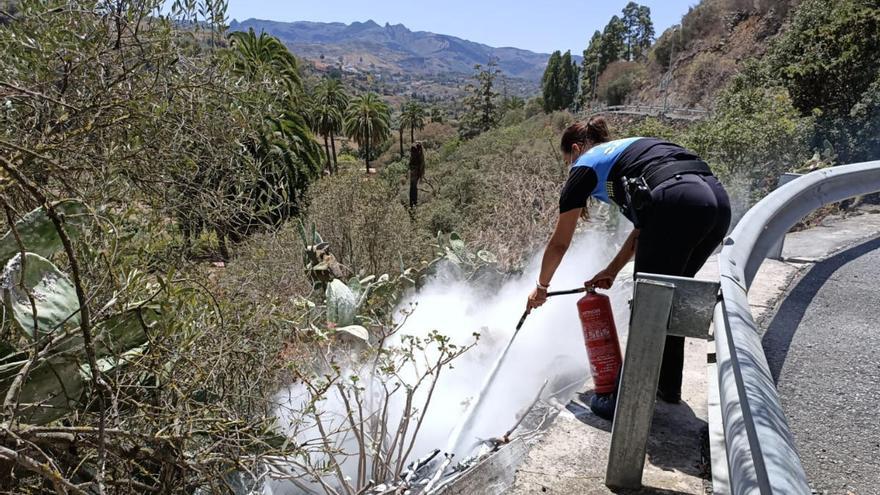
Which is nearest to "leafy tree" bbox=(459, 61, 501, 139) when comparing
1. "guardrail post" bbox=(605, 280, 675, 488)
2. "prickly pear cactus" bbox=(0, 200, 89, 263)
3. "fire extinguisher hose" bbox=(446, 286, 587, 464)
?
"fire extinguisher hose" bbox=(446, 286, 587, 464)

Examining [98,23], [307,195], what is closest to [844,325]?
[98,23]

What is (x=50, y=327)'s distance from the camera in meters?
1.93

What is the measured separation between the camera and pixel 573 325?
441cm

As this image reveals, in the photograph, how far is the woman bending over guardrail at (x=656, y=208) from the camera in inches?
112

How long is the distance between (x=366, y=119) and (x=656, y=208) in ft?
171

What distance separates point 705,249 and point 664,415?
862 millimetres

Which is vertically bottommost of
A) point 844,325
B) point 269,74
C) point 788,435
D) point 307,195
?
point 307,195

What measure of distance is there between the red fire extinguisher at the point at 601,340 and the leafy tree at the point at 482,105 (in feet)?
241

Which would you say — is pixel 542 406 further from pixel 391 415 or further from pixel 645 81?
pixel 645 81

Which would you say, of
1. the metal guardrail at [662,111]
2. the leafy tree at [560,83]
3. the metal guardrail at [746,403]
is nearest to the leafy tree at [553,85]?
the leafy tree at [560,83]

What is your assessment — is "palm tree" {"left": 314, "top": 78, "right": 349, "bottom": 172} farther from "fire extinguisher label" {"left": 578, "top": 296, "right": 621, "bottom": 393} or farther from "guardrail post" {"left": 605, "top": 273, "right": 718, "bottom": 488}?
"guardrail post" {"left": 605, "top": 273, "right": 718, "bottom": 488}

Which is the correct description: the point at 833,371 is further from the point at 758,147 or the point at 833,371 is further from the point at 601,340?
the point at 758,147

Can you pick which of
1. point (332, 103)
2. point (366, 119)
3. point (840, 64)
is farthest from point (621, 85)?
point (840, 64)

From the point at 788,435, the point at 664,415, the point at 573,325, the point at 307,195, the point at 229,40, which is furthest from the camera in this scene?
the point at 307,195
